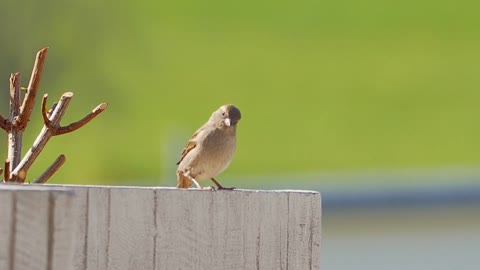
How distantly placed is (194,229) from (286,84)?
21619 mm

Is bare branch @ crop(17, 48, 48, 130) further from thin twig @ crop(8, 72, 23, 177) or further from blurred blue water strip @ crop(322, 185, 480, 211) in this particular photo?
blurred blue water strip @ crop(322, 185, 480, 211)

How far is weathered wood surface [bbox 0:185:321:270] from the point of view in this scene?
251 cm

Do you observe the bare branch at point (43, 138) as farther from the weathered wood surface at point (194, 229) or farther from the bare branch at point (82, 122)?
the weathered wood surface at point (194, 229)

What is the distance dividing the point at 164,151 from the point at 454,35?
22.9ft

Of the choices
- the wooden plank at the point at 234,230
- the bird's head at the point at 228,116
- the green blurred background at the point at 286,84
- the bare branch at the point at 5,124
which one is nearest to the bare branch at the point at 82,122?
the bare branch at the point at 5,124

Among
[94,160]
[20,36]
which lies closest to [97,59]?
[94,160]

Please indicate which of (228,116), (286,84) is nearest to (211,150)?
(228,116)

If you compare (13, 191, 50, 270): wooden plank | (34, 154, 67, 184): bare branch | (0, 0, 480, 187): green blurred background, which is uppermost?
(0, 0, 480, 187): green blurred background

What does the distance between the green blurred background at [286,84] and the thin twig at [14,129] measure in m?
14.5

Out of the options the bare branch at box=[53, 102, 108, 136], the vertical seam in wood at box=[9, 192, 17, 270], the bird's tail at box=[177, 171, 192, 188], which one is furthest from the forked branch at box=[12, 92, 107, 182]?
the vertical seam in wood at box=[9, 192, 17, 270]

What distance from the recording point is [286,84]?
79.4ft

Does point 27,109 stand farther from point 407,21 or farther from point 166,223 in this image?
point 407,21

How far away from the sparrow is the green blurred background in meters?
13.2

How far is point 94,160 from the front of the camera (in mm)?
19219
